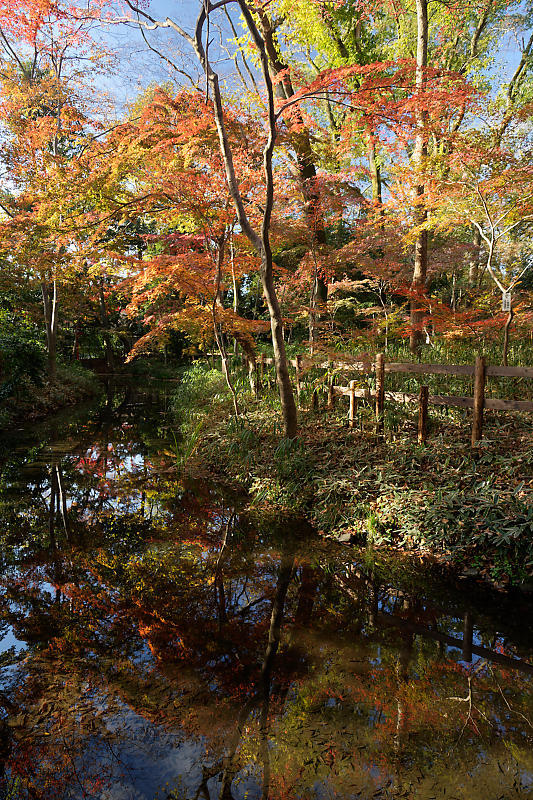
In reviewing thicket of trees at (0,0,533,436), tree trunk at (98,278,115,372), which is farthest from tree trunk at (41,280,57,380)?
tree trunk at (98,278,115,372)

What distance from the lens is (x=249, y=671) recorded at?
295 cm

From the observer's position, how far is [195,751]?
7.57ft

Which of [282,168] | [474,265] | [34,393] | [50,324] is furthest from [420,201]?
[50,324]

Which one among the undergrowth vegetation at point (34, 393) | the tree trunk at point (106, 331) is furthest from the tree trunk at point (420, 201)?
the tree trunk at point (106, 331)

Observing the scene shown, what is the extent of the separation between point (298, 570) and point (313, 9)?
13.7 metres

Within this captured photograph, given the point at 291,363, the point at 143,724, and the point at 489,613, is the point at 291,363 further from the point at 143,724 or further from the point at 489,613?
the point at 143,724

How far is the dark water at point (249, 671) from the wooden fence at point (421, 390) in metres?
1.98

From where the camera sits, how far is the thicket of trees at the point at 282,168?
5.94m

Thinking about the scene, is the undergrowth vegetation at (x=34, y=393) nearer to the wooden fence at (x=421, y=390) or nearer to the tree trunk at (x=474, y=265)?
the wooden fence at (x=421, y=390)

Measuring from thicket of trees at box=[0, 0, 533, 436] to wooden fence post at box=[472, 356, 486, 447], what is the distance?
1.68 metres

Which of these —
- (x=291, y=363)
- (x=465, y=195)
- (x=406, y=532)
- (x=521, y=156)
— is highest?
(x=521, y=156)

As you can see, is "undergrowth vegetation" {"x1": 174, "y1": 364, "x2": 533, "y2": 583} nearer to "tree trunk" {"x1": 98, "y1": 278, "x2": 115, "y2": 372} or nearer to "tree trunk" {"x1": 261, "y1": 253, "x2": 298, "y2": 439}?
"tree trunk" {"x1": 261, "y1": 253, "x2": 298, "y2": 439}

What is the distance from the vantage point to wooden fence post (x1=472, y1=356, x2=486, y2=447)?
484 centimetres

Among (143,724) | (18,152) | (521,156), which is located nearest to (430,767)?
(143,724)
